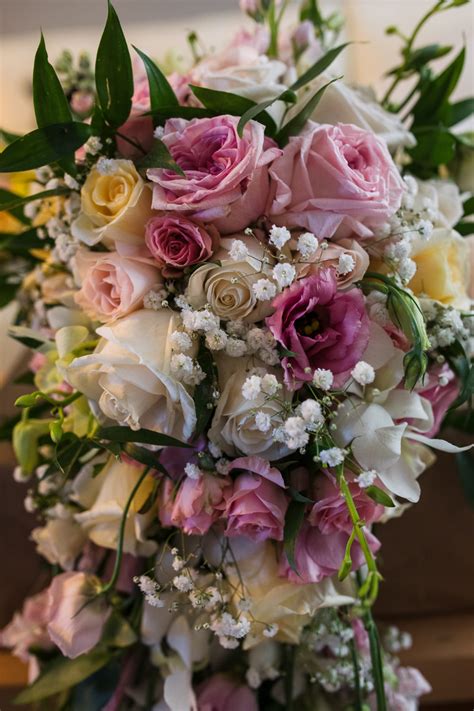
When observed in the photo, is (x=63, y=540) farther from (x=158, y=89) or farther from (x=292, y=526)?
(x=158, y=89)

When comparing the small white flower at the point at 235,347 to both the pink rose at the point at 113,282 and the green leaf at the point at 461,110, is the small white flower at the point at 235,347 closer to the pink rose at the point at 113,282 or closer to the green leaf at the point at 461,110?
the pink rose at the point at 113,282

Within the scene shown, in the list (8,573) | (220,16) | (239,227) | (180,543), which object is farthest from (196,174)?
(220,16)

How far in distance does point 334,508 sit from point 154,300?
24 cm

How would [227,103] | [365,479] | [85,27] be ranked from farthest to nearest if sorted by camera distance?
1. [85,27]
2. [227,103]
3. [365,479]

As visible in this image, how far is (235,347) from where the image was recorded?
53 cm

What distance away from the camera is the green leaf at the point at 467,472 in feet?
2.51

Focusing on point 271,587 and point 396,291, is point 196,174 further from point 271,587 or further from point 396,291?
point 271,587

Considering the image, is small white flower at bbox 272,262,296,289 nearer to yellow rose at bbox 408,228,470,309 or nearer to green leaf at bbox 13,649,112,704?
yellow rose at bbox 408,228,470,309

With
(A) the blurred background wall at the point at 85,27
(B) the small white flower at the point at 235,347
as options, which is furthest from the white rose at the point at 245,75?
(A) the blurred background wall at the point at 85,27

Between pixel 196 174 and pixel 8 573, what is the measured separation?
2.13 feet

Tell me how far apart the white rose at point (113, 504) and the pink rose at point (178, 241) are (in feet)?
0.69

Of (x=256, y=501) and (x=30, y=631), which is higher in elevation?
(x=256, y=501)

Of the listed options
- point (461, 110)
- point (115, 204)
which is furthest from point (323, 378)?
point (461, 110)

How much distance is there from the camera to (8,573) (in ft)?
2.94
